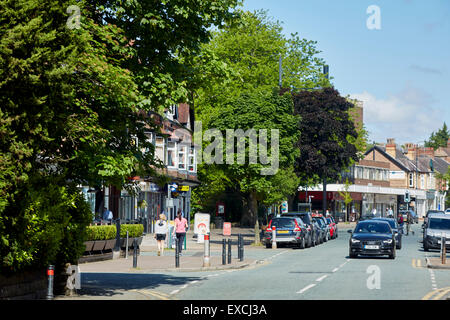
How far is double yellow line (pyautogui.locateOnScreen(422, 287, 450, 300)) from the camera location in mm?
16094

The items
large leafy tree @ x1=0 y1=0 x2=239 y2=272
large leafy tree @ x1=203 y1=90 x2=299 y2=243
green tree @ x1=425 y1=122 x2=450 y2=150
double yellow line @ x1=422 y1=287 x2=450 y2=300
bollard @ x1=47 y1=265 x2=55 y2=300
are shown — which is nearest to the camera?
large leafy tree @ x1=0 y1=0 x2=239 y2=272

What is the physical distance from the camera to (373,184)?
361 ft

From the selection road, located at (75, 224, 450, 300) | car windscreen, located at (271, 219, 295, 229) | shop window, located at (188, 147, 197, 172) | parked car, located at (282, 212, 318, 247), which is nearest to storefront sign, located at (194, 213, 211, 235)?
car windscreen, located at (271, 219, 295, 229)

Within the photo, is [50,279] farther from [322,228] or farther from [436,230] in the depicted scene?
[322,228]

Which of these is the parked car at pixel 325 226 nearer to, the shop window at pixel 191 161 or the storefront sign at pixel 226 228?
the storefront sign at pixel 226 228

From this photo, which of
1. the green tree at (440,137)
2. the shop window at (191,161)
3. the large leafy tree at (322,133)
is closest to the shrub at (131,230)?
the shop window at (191,161)

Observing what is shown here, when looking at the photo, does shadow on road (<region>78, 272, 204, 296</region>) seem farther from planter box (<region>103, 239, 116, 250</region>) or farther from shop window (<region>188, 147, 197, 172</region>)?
shop window (<region>188, 147, 197, 172</region>)

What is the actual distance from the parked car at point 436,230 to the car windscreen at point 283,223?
6.85 m

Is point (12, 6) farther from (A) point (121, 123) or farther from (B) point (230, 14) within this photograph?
(B) point (230, 14)

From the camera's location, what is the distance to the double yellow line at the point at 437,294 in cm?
1609

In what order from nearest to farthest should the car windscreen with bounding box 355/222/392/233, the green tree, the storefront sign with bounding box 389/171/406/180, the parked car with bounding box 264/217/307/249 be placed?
the car windscreen with bounding box 355/222/392/233 < the parked car with bounding box 264/217/307/249 < the storefront sign with bounding box 389/171/406/180 < the green tree

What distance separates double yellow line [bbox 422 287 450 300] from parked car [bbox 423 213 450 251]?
737 inches
